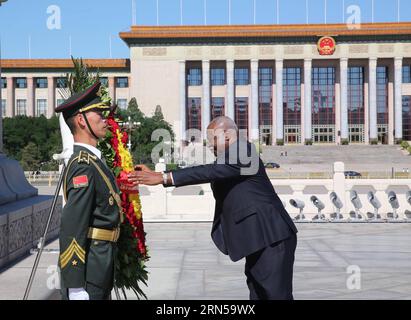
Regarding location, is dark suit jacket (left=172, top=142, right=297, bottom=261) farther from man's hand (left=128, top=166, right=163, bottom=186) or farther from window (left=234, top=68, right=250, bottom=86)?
window (left=234, top=68, right=250, bottom=86)

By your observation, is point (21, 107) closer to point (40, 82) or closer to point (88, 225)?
point (40, 82)

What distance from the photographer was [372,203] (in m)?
16.2

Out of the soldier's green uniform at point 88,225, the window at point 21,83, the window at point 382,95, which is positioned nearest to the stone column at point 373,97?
the window at point 382,95

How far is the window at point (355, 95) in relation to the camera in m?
83.9

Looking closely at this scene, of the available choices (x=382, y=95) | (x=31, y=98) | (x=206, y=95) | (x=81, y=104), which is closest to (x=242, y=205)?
(x=81, y=104)

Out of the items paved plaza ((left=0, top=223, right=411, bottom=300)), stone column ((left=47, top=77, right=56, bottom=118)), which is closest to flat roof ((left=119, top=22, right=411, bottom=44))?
stone column ((left=47, top=77, right=56, bottom=118))

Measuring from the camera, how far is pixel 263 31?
258ft

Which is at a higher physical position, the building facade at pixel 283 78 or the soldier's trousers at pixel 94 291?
the building facade at pixel 283 78

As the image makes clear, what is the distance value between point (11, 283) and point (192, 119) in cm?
7659

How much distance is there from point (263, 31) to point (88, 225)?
3059 inches

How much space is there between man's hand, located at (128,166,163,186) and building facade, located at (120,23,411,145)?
7431cm

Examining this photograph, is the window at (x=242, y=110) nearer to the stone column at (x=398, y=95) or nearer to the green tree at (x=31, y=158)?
the stone column at (x=398, y=95)

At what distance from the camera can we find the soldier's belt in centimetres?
359

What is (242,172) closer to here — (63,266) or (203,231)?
(63,266)
